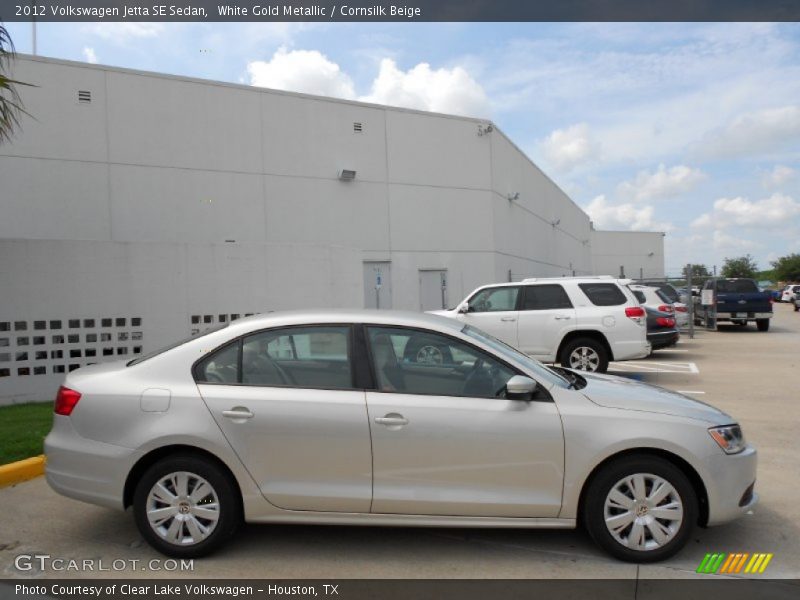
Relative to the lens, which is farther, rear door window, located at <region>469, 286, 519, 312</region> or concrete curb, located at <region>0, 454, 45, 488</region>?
rear door window, located at <region>469, 286, 519, 312</region>

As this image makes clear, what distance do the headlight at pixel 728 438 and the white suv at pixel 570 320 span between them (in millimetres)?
6843

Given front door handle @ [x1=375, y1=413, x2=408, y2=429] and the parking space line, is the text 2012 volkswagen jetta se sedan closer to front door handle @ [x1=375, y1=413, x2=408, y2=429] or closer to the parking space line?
front door handle @ [x1=375, y1=413, x2=408, y2=429]

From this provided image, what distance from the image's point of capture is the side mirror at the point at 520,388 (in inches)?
162

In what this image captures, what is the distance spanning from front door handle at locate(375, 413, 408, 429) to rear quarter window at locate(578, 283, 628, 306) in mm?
8015

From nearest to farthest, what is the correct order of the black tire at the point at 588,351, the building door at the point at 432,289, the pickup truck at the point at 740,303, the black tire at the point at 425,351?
the black tire at the point at 425,351 < the black tire at the point at 588,351 < the building door at the point at 432,289 < the pickup truck at the point at 740,303

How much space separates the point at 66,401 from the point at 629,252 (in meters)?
67.4

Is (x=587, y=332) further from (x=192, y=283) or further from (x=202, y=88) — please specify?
(x=202, y=88)

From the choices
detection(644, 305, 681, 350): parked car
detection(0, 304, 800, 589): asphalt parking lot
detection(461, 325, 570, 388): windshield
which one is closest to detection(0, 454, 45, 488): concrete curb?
detection(0, 304, 800, 589): asphalt parking lot

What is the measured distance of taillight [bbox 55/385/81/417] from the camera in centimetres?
437

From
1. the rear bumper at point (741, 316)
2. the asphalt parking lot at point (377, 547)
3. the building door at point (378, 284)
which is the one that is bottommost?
the asphalt parking lot at point (377, 547)

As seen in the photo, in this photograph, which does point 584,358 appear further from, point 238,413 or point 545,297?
point 238,413

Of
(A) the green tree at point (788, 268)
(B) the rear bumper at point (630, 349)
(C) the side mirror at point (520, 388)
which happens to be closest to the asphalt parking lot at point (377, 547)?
(C) the side mirror at point (520, 388)

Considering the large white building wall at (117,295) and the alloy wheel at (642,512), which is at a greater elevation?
the large white building wall at (117,295)

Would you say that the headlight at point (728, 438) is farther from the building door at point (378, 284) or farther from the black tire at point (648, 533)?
the building door at point (378, 284)
